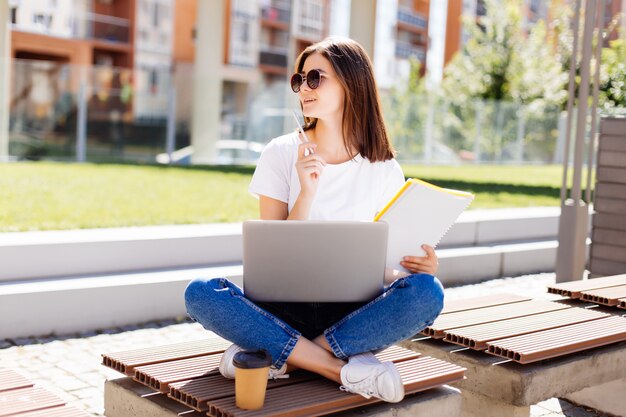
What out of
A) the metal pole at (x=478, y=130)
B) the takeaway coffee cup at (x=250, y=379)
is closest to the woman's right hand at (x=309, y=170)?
the takeaway coffee cup at (x=250, y=379)

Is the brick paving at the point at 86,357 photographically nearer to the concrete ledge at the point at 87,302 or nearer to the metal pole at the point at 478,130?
the concrete ledge at the point at 87,302

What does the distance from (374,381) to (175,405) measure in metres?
0.69

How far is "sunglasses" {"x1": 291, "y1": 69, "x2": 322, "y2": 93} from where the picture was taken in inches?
128

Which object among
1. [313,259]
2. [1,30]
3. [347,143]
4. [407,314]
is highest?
[1,30]

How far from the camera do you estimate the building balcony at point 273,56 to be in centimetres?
4438

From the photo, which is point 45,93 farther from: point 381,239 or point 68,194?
point 381,239

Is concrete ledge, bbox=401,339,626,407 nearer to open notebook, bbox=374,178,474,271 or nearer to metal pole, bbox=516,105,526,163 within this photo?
open notebook, bbox=374,178,474,271

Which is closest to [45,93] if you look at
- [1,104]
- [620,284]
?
[1,104]

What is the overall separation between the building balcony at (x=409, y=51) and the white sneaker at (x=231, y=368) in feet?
167

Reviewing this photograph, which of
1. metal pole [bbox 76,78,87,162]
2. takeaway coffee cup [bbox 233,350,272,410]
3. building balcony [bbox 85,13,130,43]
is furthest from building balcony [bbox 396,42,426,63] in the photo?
takeaway coffee cup [bbox 233,350,272,410]

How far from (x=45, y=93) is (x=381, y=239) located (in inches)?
588

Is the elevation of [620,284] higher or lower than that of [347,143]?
lower

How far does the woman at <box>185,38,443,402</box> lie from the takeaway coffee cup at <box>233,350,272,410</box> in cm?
31

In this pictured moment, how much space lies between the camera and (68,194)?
9828 millimetres
